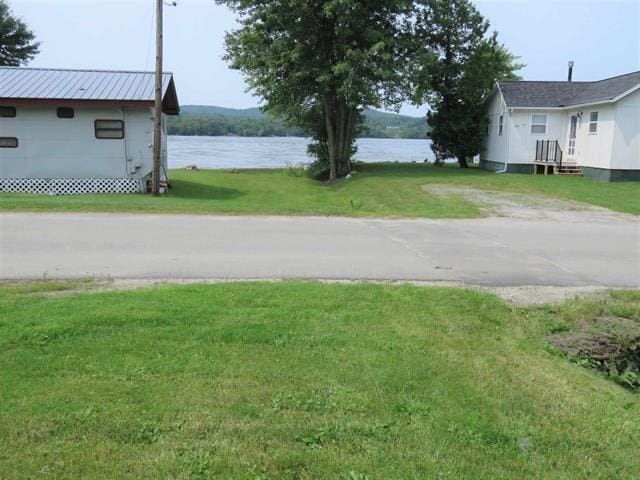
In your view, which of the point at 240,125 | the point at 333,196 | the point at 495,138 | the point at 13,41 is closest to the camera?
the point at 333,196

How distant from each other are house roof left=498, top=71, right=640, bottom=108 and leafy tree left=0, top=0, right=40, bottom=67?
35.5 metres

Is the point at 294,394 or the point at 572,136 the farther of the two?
the point at 572,136

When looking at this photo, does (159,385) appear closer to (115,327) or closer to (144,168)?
(115,327)

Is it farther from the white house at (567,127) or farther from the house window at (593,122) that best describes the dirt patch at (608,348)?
the house window at (593,122)

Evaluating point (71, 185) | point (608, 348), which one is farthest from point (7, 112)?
point (608, 348)

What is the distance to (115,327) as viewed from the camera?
484 centimetres

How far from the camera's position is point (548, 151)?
1089 inches

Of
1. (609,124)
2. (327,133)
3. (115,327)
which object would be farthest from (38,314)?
(327,133)

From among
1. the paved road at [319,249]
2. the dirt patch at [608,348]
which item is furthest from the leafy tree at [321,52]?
the dirt patch at [608,348]

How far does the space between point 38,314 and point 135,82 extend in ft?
57.3

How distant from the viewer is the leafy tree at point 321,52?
974 inches

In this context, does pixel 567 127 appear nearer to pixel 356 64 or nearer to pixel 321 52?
pixel 356 64

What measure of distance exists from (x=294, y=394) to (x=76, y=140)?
718 inches

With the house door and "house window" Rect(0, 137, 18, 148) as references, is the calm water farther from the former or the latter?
"house window" Rect(0, 137, 18, 148)
